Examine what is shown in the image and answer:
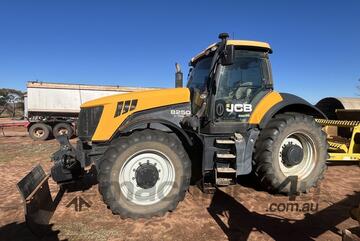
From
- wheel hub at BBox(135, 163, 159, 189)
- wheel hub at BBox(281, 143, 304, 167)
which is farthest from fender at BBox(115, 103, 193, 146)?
wheel hub at BBox(281, 143, 304, 167)

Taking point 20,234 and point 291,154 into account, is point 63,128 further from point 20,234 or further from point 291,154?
point 291,154

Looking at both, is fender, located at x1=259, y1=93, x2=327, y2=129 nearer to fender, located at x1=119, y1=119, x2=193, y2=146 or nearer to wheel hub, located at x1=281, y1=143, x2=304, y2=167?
wheel hub, located at x1=281, y1=143, x2=304, y2=167

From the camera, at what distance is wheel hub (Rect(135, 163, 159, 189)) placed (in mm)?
4801

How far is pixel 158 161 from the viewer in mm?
4949

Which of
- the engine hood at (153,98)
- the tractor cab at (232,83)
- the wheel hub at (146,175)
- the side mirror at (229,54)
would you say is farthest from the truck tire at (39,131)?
the side mirror at (229,54)

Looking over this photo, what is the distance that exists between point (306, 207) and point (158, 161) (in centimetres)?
256

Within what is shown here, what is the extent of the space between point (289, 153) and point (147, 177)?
8.76 ft

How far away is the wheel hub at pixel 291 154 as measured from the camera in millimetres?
5672

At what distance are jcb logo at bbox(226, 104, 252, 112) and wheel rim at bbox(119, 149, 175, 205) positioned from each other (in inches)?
57.9

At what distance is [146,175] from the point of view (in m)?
4.80

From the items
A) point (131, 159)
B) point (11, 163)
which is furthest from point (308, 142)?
point (11, 163)

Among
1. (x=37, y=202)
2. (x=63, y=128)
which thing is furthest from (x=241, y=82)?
(x=63, y=128)

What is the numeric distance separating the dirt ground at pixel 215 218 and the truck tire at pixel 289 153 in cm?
31

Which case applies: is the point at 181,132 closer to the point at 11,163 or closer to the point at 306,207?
the point at 306,207
